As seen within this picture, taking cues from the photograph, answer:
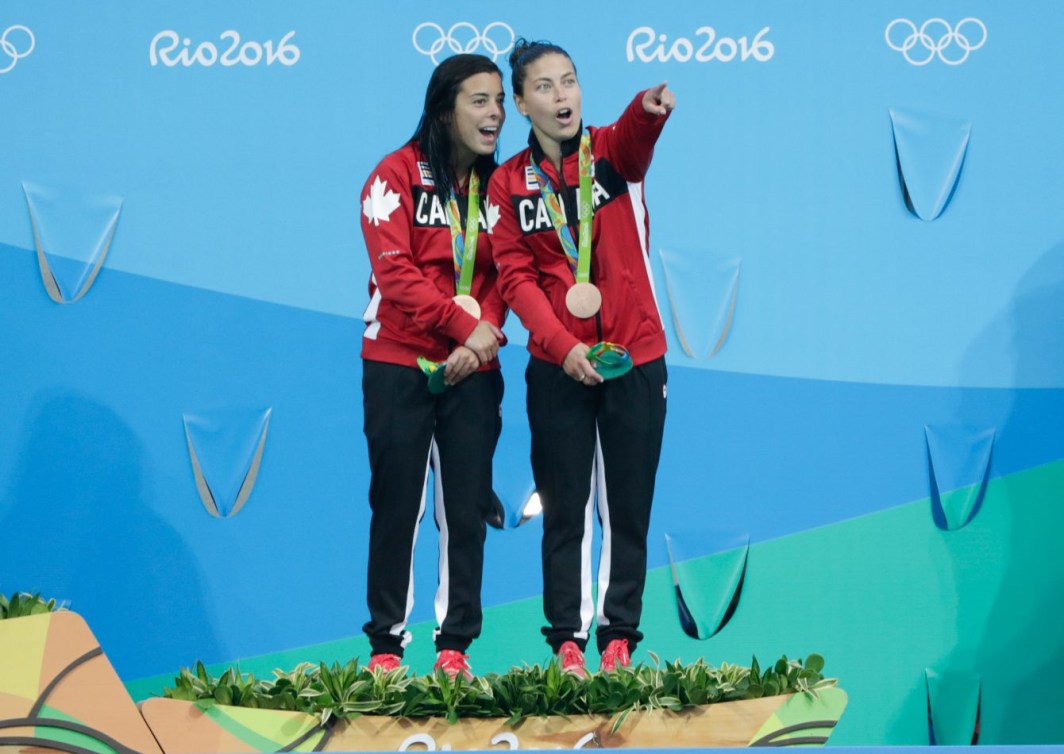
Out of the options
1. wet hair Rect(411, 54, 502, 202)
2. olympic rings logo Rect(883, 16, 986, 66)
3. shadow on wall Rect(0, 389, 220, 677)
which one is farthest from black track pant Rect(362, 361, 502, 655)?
olympic rings logo Rect(883, 16, 986, 66)

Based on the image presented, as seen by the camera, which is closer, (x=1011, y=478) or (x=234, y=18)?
(x=1011, y=478)

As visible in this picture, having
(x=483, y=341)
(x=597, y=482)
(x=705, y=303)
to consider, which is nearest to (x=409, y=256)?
(x=483, y=341)

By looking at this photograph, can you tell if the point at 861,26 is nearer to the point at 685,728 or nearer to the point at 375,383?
the point at 375,383

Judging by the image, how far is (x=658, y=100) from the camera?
2.77 meters

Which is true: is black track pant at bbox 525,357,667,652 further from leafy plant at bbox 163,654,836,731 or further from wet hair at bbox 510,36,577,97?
wet hair at bbox 510,36,577,97

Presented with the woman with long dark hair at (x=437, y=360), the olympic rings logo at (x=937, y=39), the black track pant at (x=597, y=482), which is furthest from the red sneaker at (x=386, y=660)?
the olympic rings logo at (x=937, y=39)

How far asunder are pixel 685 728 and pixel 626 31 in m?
2.04

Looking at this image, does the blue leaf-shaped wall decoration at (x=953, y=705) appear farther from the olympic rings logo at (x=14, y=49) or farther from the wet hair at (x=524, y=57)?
the olympic rings logo at (x=14, y=49)

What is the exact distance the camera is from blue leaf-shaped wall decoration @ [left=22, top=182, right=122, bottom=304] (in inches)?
151

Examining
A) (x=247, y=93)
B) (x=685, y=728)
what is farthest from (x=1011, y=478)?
(x=247, y=93)

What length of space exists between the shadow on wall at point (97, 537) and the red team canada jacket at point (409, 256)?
106cm

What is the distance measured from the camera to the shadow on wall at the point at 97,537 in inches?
148

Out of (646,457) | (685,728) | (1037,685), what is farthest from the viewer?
(1037,685)

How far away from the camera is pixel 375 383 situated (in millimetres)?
3051
